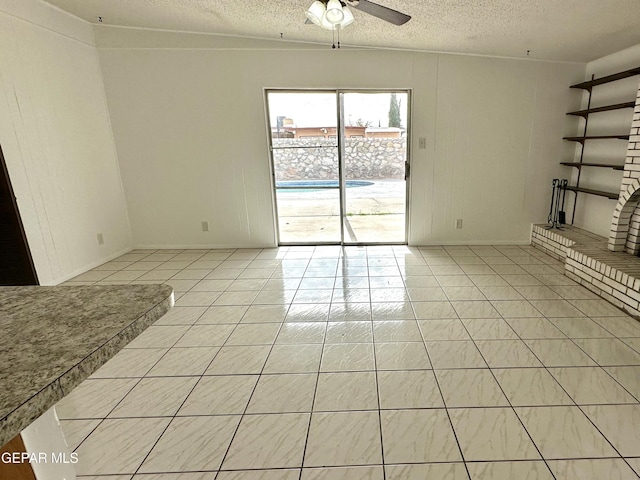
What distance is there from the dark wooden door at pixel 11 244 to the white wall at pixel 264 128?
4.92ft

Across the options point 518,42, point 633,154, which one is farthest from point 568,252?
point 518,42

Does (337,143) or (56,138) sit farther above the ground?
(56,138)

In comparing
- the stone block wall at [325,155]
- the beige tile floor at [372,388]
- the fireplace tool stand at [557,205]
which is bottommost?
the beige tile floor at [372,388]

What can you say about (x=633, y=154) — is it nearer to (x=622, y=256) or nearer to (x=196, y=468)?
(x=622, y=256)

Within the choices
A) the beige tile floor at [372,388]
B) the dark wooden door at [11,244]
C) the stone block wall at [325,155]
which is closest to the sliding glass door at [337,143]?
the stone block wall at [325,155]

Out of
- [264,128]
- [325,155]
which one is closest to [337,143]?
[325,155]

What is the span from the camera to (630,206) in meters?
2.99

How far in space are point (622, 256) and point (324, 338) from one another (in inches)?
111

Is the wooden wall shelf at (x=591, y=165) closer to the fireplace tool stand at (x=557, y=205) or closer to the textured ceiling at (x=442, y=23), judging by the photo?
the fireplace tool stand at (x=557, y=205)

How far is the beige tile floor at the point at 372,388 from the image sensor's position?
1.42 m

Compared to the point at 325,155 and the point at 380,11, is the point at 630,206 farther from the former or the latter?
the point at 325,155

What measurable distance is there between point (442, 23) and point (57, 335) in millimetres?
3510

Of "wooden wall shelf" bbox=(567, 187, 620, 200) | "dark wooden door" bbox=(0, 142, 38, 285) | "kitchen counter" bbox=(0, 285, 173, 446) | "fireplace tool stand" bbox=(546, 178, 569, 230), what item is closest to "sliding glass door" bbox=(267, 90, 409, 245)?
"fireplace tool stand" bbox=(546, 178, 569, 230)

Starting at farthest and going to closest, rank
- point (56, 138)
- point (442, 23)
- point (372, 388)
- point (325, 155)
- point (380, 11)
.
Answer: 1. point (325, 155)
2. point (56, 138)
3. point (442, 23)
4. point (380, 11)
5. point (372, 388)
